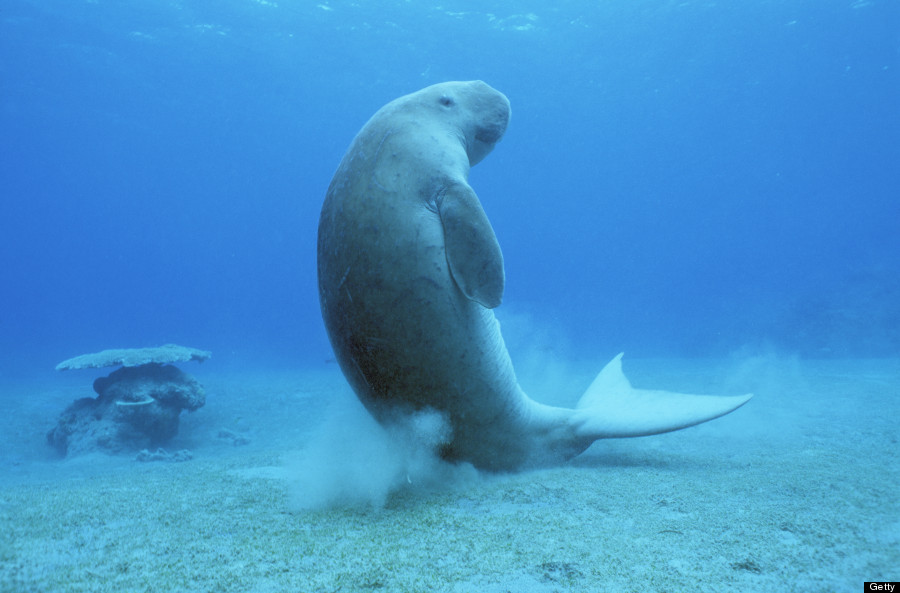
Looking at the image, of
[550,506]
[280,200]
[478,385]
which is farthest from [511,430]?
[280,200]

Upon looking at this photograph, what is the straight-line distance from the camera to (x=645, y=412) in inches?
158

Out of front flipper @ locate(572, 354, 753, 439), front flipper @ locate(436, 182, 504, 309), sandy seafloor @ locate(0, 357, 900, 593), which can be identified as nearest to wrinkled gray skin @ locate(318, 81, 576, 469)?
front flipper @ locate(436, 182, 504, 309)

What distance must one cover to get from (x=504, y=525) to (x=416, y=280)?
1423 mm

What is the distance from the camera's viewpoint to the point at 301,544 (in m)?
2.32

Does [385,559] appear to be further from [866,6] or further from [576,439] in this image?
[866,6]

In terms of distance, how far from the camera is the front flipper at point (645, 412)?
3.79m

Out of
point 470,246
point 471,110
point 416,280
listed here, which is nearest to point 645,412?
point 470,246

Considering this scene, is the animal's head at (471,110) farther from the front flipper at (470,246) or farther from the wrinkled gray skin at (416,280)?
the front flipper at (470,246)

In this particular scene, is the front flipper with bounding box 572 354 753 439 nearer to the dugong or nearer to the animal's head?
the dugong

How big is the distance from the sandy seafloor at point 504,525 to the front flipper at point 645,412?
0.94 feet

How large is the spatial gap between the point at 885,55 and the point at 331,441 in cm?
5484

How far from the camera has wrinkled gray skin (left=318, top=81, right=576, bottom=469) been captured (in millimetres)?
2943

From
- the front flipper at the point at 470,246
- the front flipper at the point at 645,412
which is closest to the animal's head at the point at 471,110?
the front flipper at the point at 470,246

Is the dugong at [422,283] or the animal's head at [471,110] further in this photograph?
the animal's head at [471,110]
